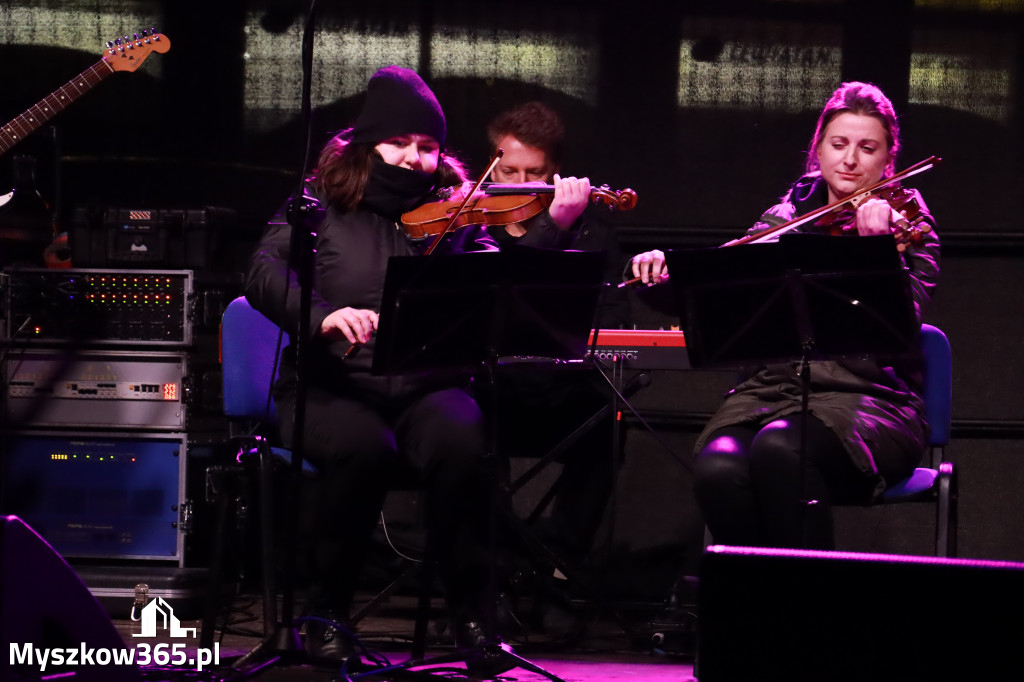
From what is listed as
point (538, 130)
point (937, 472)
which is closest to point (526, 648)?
point (937, 472)

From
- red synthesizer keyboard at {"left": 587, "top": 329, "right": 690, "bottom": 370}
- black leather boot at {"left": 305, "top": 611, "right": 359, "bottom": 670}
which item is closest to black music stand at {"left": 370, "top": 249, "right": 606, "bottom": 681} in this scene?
black leather boot at {"left": 305, "top": 611, "right": 359, "bottom": 670}

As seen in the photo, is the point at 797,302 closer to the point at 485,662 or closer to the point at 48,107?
the point at 485,662

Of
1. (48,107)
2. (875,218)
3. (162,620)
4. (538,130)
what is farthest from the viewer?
(48,107)

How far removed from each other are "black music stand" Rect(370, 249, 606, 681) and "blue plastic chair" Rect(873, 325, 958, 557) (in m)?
0.94

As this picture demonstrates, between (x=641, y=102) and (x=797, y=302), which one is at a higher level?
(x=641, y=102)

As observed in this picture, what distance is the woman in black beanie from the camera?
2934mm

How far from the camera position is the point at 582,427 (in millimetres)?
3600

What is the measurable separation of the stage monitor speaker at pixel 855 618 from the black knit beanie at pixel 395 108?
193 cm

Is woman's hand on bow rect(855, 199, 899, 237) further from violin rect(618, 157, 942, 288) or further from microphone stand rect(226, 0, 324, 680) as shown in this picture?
microphone stand rect(226, 0, 324, 680)

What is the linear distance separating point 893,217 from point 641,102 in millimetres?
1834

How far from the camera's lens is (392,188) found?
3.16 metres

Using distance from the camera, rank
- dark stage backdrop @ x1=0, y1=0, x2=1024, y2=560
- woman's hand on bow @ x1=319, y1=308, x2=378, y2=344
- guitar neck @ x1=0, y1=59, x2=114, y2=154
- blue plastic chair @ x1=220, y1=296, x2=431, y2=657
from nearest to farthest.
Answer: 1. woman's hand on bow @ x1=319, y1=308, x2=378, y2=344
2. blue plastic chair @ x1=220, y1=296, x2=431, y2=657
3. guitar neck @ x1=0, y1=59, x2=114, y2=154
4. dark stage backdrop @ x1=0, y1=0, x2=1024, y2=560

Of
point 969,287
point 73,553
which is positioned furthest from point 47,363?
point 969,287

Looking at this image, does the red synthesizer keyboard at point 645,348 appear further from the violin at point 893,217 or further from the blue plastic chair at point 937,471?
the blue plastic chair at point 937,471
